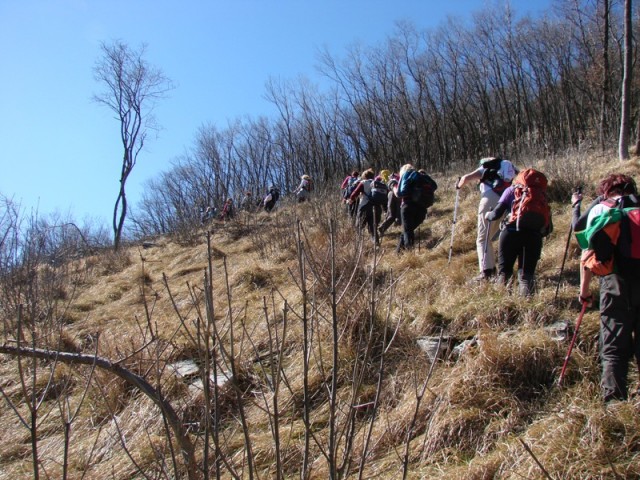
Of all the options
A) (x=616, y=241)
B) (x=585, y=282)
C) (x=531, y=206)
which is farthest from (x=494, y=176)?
(x=616, y=241)

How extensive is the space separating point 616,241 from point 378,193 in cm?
564

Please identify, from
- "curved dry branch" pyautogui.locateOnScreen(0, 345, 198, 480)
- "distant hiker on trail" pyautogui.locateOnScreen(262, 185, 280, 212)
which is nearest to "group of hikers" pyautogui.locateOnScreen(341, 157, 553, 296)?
"curved dry branch" pyautogui.locateOnScreen(0, 345, 198, 480)

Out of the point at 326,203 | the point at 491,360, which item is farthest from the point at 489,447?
the point at 326,203

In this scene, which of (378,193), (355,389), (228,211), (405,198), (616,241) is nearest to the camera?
(355,389)

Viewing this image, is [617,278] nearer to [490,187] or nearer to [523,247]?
[523,247]

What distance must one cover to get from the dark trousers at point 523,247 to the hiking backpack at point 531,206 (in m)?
0.10

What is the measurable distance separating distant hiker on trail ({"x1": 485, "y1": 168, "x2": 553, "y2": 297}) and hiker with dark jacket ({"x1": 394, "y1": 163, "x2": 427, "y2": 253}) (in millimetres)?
2284

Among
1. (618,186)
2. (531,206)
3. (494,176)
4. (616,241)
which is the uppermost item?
(494,176)

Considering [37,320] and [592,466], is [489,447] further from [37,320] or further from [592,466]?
[37,320]

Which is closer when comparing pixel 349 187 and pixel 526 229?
pixel 526 229

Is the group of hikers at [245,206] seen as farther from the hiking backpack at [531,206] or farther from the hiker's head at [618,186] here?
the hiker's head at [618,186]

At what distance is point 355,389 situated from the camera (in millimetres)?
1373

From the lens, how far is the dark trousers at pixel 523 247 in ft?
14.8

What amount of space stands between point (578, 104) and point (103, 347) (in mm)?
29639
